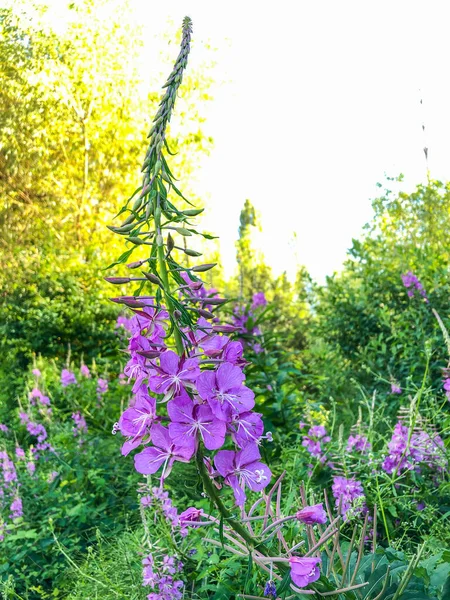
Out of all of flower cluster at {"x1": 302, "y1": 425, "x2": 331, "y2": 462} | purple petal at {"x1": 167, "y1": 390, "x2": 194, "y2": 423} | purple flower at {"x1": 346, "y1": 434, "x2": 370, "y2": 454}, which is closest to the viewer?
purple petal at {"x1": 167, "y1": 390, "x2": 194, "y2": 423}

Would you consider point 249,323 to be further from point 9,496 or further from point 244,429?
point 244,429

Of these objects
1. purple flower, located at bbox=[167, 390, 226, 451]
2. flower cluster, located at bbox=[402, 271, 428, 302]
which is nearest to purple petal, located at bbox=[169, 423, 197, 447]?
purple flower, located at bbox=[167, 390, 226, 451]

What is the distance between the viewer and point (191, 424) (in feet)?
4.18

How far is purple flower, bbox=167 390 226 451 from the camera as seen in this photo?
126cm

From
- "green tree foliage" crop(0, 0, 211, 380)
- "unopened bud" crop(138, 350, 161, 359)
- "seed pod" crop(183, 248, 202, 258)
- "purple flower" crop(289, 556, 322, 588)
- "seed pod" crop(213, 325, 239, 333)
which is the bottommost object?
"purple flower" crop(289, 556, 322, 588)

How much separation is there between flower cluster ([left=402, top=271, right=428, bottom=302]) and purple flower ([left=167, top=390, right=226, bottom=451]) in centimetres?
440

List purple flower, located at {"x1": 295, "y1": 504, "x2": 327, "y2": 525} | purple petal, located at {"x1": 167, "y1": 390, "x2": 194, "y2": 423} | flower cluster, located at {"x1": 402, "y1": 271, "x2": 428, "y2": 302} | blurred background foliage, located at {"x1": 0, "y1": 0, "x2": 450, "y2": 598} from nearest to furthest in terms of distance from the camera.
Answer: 1. purple petal, located at {"x1": 167, "y1": 390, "x2": 194, "y2": 423}
2. purple flower, located at {"x1": 295, "y1": 504, "x2": 327, "y2": 525}
3. flower cluster, located at {"x1": 402, "y1": 271, "x2": 428, "y2": 302}
4. blurred background foliage, located at {"x1": 0, "y1": 0, "x2": 450, "y2": 598}

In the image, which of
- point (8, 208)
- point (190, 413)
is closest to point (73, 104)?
point (8, 208)

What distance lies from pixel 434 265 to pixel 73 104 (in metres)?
10.0

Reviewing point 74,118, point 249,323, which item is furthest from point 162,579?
point 74,118

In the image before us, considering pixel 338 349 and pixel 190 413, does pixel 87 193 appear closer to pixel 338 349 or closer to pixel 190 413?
pixel 338 349

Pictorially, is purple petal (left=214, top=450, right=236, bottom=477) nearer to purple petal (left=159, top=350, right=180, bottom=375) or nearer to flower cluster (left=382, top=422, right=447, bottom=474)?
purple petal (left=159, top=350, right=180, bottom=375)

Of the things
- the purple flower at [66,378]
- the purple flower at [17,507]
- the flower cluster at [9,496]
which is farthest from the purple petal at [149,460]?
the purple flower at [66,378]

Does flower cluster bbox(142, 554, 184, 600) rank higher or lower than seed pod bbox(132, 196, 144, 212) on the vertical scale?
lower
